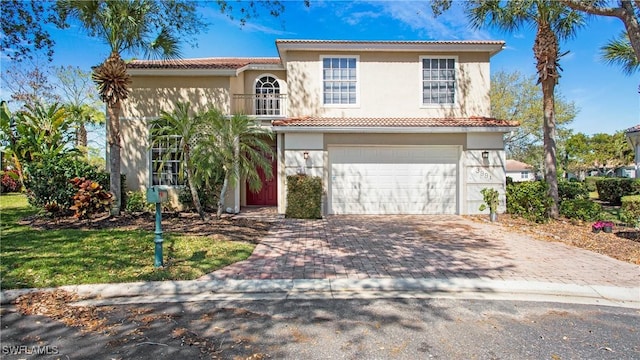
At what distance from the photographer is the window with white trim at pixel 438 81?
1328 centimetres

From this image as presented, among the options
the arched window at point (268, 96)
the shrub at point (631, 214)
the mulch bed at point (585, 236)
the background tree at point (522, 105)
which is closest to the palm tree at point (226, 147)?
the arched window at point (268, 96)

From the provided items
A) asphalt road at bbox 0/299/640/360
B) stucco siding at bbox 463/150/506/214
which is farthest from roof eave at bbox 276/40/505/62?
asphalt road at bbox 0/299/640/360

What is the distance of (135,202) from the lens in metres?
11.8

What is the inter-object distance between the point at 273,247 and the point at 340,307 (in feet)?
10.7

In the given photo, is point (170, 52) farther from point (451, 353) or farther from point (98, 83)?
point (451, 353)

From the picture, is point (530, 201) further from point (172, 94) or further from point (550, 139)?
point (172, 94)

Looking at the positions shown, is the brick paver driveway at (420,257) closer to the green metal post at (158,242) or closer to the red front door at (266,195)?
the green metal post at (158,242)

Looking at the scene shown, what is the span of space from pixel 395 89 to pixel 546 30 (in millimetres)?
5102

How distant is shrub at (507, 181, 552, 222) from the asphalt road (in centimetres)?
662

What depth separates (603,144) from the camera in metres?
35.6

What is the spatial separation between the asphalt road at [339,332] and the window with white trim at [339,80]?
995 cm

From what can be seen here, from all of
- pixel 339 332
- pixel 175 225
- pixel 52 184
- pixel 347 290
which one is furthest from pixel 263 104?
pixel 339 332

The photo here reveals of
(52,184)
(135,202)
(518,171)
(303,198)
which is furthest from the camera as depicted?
(518,171)

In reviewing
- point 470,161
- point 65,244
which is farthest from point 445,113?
point 65,244
